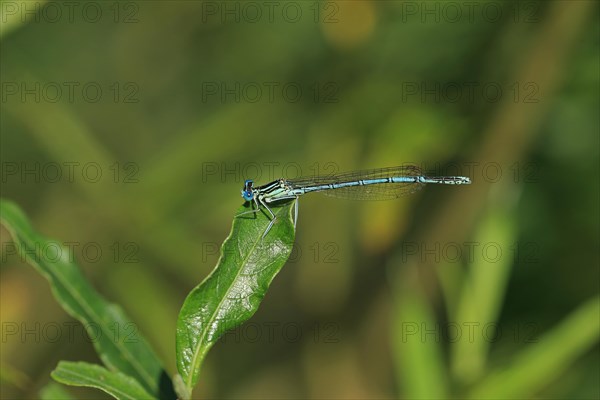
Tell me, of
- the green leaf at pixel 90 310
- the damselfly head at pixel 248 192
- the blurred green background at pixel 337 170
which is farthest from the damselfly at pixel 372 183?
the green leaf at pixel 90 310

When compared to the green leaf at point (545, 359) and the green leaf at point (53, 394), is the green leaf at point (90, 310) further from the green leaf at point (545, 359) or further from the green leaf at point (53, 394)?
the green leaf at point (545, 359)

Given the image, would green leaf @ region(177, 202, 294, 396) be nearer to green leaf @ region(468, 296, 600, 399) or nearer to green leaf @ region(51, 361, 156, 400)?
green leaf @ region(51, 361, 156, 400)

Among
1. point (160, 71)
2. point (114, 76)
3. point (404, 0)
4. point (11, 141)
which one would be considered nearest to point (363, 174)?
point (404, 0)

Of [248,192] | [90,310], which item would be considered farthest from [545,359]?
[90,310]

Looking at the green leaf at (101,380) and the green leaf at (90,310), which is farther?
the green leaf at (90,310)

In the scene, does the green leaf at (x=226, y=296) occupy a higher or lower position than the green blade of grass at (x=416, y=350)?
higher

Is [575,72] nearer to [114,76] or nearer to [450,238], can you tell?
[450,238]

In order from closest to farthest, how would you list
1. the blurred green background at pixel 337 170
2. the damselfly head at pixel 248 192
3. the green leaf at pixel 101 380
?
1. the green leaf at pixel 101 380
2. the damselfly head at pixel 248 192
3. the blurred green background at pixel 337 170

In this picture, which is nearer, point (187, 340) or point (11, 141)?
point (187, 340)
